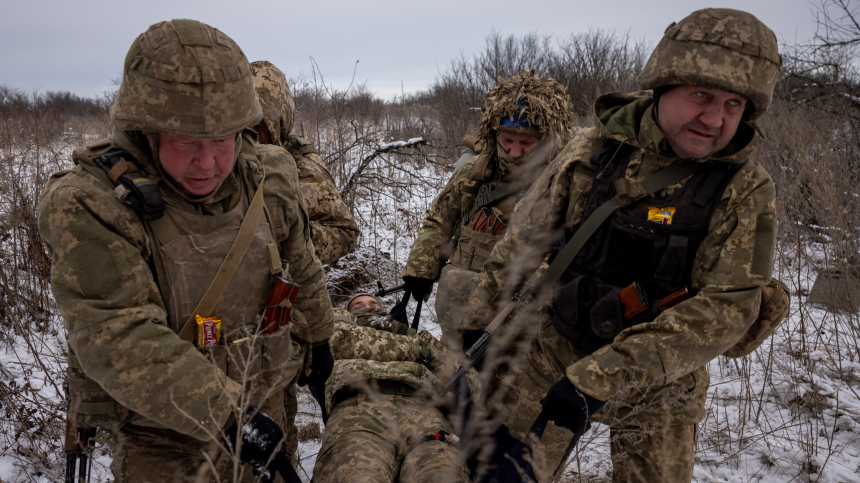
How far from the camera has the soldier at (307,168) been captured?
3.25m

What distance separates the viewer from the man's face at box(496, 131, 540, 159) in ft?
10.4

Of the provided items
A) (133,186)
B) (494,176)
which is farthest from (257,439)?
(494,176)

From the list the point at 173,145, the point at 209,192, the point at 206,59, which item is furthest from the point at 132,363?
the point at 206,59

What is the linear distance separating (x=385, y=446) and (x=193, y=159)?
1612mm

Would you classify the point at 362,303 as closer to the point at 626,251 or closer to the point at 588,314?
the point at 588,314

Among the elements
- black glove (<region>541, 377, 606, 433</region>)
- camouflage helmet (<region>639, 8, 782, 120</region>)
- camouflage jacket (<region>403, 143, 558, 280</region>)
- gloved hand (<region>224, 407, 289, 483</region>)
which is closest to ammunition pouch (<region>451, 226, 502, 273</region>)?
camouflage jacket (<region>403, 143, 558, 280</region>)

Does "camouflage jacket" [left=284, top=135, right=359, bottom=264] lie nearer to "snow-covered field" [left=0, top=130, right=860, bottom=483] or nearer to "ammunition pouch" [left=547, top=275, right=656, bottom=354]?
"snow-covered field" [left=0, top=130, right=860, bottom=483]

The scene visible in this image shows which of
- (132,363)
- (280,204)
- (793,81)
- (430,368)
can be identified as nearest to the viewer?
(132,363)

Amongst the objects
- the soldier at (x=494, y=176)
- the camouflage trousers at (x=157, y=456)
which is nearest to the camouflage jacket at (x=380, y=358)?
the soldier at (x=494, y=176)

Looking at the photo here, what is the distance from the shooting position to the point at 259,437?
167 centimetres

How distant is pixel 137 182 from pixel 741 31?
6.97 ft

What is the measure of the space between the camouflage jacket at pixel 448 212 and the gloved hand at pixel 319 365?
1.13 m

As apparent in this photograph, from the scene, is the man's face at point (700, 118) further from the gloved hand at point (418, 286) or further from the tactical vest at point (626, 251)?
the gloved hand at point (418, 286)

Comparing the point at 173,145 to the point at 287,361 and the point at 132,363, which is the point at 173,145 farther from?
the point at 287,361
